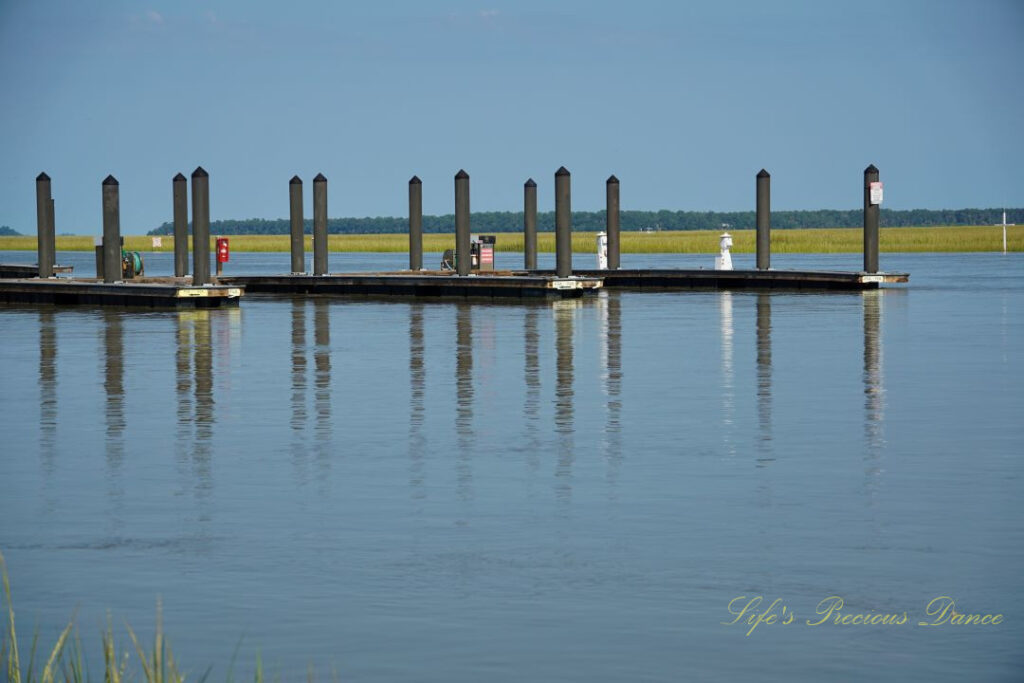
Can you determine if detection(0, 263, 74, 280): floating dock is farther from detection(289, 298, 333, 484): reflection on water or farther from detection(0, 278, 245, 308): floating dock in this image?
detection(289, 298, 333, 484): reflection on water

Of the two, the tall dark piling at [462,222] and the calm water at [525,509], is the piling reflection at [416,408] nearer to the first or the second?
the calm water at [525,509]

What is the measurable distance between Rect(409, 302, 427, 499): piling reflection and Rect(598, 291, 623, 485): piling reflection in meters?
1.44

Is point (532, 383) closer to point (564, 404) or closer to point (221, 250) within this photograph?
point (564, 404)

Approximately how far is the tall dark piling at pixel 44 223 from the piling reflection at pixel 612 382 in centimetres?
1529

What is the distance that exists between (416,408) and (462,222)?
26069 millimetres

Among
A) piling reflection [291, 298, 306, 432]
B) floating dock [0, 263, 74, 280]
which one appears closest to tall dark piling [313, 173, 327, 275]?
piling reflection [291, 298, 306, 432]

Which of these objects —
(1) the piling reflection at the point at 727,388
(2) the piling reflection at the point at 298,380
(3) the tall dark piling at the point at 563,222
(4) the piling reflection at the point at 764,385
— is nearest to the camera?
(4) the piling reflection at the point at 764,385

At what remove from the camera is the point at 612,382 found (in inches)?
800

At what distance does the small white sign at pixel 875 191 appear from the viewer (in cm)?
4434

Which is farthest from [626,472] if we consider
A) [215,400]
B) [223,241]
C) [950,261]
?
[950,261]

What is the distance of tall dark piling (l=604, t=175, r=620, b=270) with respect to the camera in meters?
51.2

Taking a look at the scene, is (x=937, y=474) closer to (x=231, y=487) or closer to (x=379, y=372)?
(x=231, y=487)

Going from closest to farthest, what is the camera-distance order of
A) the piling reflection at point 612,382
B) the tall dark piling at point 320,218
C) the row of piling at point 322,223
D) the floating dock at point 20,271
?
the piling reflection at point 612,382, the row of piling at point 322,223, the tall dark piling at point 320,218, the floating dock at point 20,271

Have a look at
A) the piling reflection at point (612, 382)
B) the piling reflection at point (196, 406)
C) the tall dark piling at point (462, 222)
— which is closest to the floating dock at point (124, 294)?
the tall dark piling at point (462, 222)
